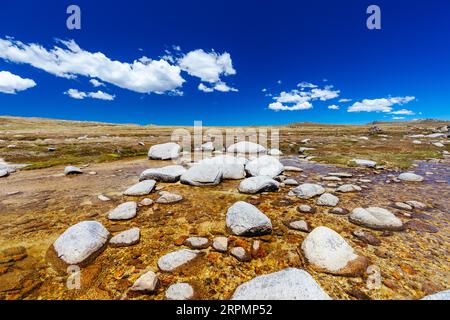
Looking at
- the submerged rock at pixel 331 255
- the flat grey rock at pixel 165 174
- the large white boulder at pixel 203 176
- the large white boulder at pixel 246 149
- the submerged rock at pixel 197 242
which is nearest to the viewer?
the submerged rock at pixel 331 255

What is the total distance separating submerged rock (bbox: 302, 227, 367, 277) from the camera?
3.43 metres

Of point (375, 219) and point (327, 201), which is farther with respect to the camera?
point (327, 201)

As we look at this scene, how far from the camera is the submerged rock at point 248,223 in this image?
454cm

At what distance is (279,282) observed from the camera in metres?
2.88

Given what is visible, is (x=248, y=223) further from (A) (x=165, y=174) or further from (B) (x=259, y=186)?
(A) (x=165, y=174)

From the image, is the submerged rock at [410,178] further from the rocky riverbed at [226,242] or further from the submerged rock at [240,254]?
the submerged rock at [240,254]

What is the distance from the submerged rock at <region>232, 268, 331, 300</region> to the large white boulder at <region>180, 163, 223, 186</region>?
17.9 ft

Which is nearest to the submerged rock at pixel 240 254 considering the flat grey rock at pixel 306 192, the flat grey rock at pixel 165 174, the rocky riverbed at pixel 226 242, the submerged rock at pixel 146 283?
the rocky riverbed at pixel 226 242

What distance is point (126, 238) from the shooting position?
436 centimetres

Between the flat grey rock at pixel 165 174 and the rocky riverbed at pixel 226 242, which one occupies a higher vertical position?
the flat grey rock at pixel 165 174

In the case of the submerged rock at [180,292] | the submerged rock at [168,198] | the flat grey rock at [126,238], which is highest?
the submerged rock at [168,198]

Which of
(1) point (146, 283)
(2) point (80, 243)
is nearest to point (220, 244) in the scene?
(1) point (146, 283)

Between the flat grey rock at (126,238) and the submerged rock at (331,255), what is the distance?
338 centimetres

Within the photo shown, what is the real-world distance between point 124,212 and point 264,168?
616 centimetres
